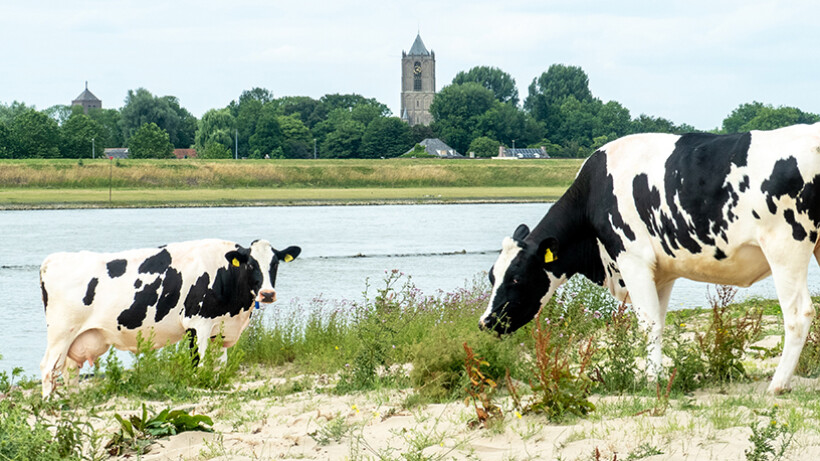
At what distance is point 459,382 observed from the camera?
332 inches

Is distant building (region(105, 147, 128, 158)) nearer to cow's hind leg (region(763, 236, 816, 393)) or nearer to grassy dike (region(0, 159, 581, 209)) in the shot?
grassy dike (region(0, 159, 581, 209))

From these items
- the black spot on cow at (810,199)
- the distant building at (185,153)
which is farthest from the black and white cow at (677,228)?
the distant building at (185,153)

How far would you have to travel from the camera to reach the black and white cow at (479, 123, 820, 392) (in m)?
7.76

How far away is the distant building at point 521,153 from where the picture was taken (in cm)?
15505

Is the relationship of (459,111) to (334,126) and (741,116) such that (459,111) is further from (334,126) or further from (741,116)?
(741,116)

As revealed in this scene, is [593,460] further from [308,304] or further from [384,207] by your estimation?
[384,207]

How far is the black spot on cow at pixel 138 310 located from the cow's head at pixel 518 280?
339 centimetres

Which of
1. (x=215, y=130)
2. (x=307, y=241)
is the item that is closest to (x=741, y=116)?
(x=215, y=130)

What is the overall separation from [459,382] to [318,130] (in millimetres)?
158386

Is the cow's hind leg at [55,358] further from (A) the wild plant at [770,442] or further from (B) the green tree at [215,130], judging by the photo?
(B) the green tree at [215,130]

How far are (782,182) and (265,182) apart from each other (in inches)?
3396

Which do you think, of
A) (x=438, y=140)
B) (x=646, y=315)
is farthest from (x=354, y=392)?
(x=438, y=140)

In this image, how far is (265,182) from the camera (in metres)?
92.4

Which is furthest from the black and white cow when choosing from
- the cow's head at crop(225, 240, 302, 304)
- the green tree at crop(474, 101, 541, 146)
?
the green tree at crop(474, 101, 541, 146)
